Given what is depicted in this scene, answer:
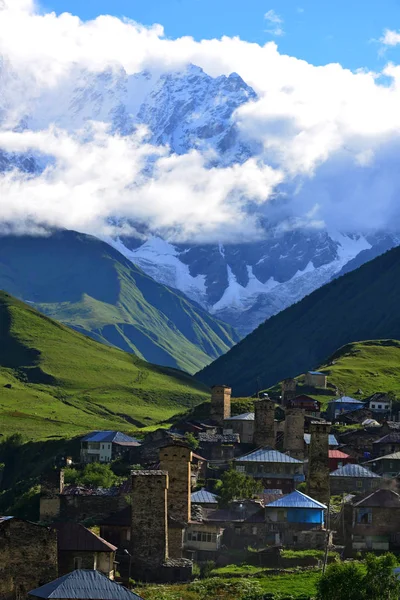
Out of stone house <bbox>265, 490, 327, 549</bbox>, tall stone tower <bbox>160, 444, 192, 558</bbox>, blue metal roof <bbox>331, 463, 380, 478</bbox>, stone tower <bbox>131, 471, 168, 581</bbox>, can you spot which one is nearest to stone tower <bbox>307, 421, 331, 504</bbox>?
stone house <bbox>265, 490, 327, 549</bbox>

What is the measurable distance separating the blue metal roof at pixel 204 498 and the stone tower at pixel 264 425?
3077 centimetres

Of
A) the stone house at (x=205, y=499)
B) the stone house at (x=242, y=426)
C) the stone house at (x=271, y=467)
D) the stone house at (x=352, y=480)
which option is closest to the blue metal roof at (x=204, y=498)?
the stone house at (x=205, y=499)

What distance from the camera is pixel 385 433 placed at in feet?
503

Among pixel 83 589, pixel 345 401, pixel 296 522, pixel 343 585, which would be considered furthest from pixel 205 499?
pixel 345 401

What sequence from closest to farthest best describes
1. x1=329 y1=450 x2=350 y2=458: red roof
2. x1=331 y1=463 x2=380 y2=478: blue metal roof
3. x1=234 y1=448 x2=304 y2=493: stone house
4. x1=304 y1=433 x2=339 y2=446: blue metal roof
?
x1=331 y1=463 x2=380 y2=478: blue metal roof
x1=234 y1=448 x2=304 y2=493: stone house
x1=329 y1=450 x2=350 y2=458: red roof
x1=304 y1=433 x2=339 y2=446: blue metal roof

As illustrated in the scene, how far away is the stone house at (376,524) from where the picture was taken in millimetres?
97500

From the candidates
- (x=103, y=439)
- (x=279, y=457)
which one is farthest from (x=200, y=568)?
(x=103, y=439)

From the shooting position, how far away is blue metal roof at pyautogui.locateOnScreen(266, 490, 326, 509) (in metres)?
99.8

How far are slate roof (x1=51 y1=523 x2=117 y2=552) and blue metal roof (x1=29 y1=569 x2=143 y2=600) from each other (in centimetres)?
800

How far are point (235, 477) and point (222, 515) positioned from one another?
1590 cm

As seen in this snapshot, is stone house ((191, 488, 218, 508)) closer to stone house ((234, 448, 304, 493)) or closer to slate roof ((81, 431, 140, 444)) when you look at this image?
stone house ((234, 448, 304, 493))

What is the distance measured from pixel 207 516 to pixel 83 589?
111 feet

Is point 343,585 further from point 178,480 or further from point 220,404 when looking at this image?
point 220,404

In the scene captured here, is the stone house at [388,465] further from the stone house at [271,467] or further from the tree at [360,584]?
the tree at [360,584]
